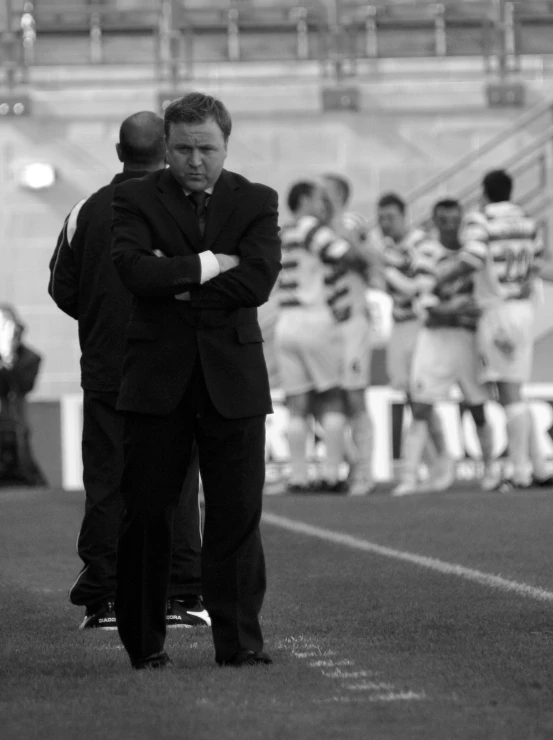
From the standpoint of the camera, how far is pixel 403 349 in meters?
13.9

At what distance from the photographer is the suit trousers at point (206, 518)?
4.96 m

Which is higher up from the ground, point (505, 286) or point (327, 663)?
point (505, 286)

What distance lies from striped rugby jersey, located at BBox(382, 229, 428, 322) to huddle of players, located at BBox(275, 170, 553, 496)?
0.01m

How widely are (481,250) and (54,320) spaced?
858cm

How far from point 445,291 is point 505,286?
0.45m

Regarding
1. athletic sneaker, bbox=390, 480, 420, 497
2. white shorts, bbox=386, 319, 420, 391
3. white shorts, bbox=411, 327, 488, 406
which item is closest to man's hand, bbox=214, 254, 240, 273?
athletic sneaker, bbox=390, 480, 420, 497

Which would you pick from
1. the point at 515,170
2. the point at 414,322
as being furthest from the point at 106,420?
the point at 515,170

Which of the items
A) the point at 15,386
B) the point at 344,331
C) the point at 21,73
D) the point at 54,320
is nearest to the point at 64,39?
the point at 21,73

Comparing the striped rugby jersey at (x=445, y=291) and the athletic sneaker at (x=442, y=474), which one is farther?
the athletic sneaker at (x=442, y=474)

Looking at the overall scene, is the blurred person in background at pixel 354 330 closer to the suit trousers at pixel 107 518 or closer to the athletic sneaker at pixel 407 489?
the athletic sneaker at pixel 407 489

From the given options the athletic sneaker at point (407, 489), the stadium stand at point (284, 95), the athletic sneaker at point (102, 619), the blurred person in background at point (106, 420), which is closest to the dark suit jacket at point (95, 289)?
the blurred person in background at point (106, 420)

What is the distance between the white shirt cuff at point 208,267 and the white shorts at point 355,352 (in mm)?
8754

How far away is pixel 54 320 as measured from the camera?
66.8ft

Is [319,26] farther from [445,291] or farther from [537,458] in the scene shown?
[537,458]
